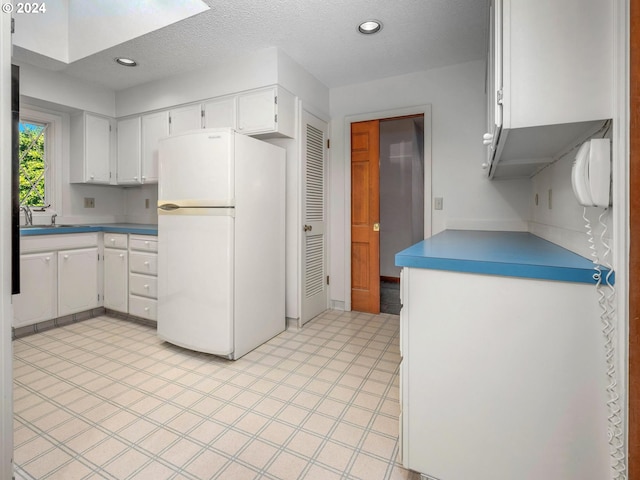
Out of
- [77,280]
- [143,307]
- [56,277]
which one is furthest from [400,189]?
[56,277]

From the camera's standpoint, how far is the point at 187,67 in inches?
117

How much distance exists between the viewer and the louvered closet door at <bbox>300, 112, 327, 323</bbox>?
118 inches

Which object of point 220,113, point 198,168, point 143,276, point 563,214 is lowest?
point 143,276

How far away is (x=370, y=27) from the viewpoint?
2297 mm

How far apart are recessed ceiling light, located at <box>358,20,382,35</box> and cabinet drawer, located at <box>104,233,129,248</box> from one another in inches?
104

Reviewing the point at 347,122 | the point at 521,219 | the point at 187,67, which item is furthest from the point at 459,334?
the point at 187,67

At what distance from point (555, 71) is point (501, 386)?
3.13ft

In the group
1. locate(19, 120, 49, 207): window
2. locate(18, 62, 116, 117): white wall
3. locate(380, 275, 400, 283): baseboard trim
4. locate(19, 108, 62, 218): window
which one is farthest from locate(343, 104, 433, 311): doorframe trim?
locate(19, 120, 49, 207): window

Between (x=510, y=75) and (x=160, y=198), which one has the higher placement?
(x=510, y=75)

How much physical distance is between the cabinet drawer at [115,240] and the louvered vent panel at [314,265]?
170cm

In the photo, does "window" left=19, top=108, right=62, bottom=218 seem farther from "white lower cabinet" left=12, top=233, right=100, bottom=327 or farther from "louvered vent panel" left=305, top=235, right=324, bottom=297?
"louvered vent panel" left=305, top=235, right=324, bottom=297

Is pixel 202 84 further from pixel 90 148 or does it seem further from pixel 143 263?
pixel 143 263

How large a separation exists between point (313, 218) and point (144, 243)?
153cm

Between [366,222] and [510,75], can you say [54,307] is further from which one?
[510,75]
